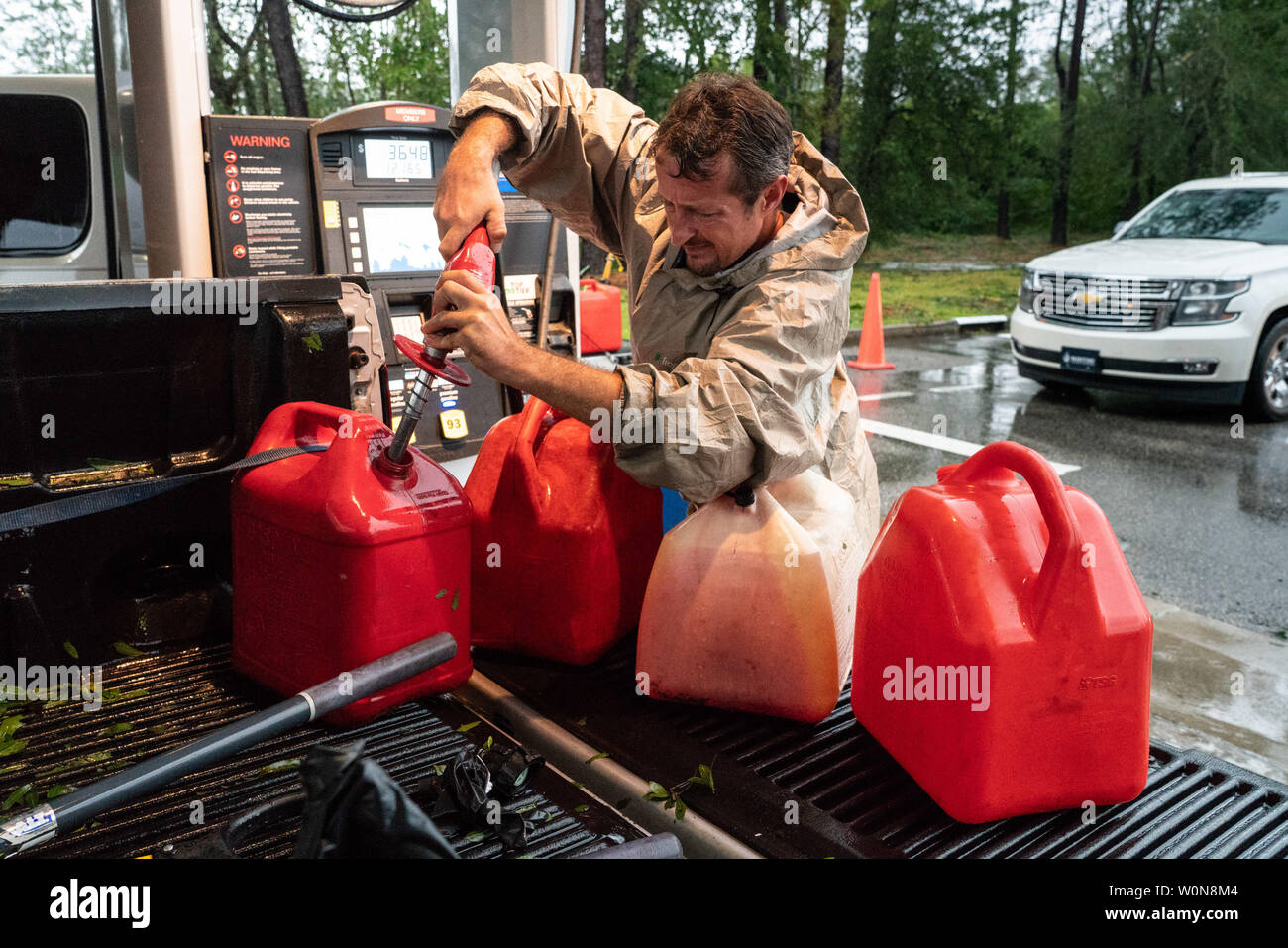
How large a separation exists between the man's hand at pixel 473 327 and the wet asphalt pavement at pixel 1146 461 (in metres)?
3.85

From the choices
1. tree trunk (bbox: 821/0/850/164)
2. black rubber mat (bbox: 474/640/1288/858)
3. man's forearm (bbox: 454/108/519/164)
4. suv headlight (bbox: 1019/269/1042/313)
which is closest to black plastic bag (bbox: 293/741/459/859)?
black rubber mat (bbox: 474/640/1288/858)

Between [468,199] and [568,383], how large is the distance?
0.62 m

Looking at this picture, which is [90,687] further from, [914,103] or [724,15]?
[914,103]

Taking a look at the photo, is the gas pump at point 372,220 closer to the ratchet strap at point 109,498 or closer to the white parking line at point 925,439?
the ratchet strap at point 109,498

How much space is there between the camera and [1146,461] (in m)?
7.46

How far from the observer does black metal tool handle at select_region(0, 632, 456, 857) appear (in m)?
1.70

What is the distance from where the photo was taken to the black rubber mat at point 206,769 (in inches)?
76.4

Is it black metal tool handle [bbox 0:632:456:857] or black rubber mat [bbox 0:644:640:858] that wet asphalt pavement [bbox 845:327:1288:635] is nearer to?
black rubber mat [bbox 0:644:640:858]

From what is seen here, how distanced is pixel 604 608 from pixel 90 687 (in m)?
1.24

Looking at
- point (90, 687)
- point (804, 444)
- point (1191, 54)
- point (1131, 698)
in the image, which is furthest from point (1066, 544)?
point (1191, 54)

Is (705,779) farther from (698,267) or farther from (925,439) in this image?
(925,439)

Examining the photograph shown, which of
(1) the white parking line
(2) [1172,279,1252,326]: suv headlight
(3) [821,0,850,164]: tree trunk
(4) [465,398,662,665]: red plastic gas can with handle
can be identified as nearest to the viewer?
(4) [465,398,662,665]: red plastic gas can with handle

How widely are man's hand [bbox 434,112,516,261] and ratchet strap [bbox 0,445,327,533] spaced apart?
2.04 ft

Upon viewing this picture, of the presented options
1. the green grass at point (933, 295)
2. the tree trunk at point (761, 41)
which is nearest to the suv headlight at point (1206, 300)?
the green grass at point (933, 295)
